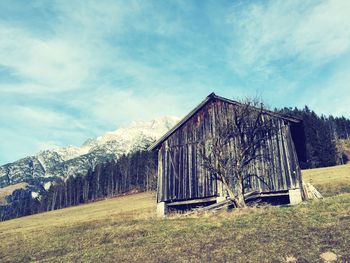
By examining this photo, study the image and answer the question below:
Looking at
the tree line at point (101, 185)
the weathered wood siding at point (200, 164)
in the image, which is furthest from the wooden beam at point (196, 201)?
the tree line at point (101, 185)

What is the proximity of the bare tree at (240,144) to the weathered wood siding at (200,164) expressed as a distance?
350 millimetres

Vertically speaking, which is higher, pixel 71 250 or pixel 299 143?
pixel 299 143

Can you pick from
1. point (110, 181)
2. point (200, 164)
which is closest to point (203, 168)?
point (200, 164)

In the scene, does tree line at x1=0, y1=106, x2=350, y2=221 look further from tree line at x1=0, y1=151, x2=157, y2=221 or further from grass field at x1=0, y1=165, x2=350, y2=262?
grass field at x1=0, y1=165, x2=350, y2=262

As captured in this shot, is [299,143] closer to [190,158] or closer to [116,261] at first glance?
[190,158]

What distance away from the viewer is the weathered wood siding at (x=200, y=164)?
77.3ft

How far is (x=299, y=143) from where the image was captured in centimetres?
3027

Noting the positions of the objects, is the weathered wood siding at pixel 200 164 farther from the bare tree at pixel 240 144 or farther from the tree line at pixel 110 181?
the tree line at pixel 110 181

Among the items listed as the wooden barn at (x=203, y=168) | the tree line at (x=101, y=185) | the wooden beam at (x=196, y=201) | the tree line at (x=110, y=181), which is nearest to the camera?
the wooden barn at (x=203, y=168)

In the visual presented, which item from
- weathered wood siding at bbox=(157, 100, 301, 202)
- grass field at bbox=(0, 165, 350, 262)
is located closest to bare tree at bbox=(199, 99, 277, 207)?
weathered wood siding at bbox=(157, 100, 301, 202)

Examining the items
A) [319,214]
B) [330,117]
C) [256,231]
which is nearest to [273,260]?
[256,231]

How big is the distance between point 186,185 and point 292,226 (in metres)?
12.2

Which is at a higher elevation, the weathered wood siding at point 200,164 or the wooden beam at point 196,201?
the weathered wood siding at point 200,164

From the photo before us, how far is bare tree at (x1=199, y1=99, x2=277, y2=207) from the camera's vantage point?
23.9 meters
